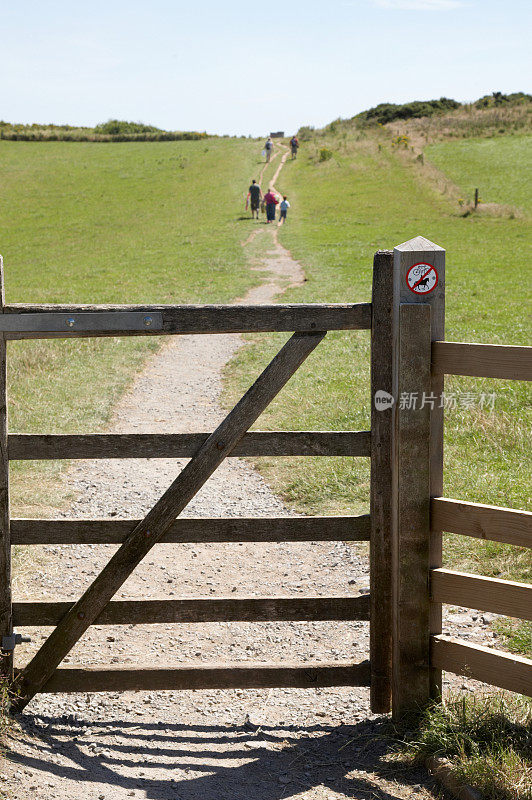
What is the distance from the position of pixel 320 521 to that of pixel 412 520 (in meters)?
0.49

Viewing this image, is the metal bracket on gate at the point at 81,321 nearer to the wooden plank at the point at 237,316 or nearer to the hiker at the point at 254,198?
the wooden plank at the point at 237,316

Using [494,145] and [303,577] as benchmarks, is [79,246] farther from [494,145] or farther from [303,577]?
[494,145]

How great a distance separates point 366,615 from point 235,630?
1452 millimetres

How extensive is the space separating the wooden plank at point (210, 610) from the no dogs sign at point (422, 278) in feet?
5.47

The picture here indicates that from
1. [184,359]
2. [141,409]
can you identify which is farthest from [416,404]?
[184,359]

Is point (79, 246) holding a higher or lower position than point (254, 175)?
lower

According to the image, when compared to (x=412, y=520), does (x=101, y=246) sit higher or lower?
higher

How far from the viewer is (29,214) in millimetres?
41375

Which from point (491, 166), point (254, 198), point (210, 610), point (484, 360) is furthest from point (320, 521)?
point (491, 166)

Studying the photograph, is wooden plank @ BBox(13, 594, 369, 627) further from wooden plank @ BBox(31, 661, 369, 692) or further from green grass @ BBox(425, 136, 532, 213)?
green grass @ BBox(425, 136, 532, 213)

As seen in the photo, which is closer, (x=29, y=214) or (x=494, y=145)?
(x=29, y=214)

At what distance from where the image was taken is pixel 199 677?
408 centimetres

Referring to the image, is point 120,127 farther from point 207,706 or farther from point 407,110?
point 207,706

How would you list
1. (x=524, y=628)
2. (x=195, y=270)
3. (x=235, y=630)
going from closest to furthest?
1. (x=524, y=628)
2. (x=235, y=630)
3. (x=195, y=270)
